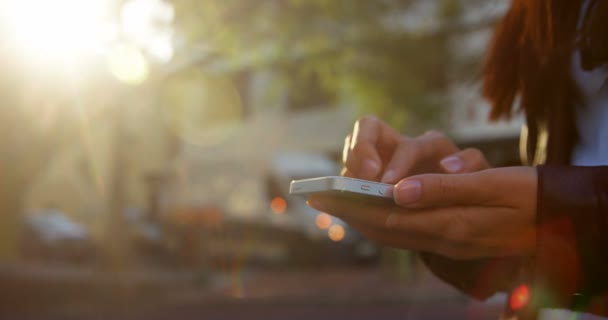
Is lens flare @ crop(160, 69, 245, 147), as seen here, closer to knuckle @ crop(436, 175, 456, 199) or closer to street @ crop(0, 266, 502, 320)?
street @ crop(0, 266, 502, 320)

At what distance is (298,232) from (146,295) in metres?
5.30

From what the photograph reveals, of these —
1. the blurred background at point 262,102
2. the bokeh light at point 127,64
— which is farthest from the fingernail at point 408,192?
the bokeh light at point 127,64

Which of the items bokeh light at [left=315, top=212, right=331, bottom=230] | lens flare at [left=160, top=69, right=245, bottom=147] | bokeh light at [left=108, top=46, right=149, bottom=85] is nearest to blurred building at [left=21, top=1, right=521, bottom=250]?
lens flare at [left=160, top=69, right=245, bottom=147]

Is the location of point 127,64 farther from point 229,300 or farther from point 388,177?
point 388,177

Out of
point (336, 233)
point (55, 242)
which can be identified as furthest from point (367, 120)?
point (55, 242)

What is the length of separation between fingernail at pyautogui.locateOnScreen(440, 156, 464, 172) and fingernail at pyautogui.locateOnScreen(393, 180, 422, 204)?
0.27 m

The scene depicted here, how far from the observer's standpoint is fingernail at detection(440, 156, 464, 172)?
124 cm

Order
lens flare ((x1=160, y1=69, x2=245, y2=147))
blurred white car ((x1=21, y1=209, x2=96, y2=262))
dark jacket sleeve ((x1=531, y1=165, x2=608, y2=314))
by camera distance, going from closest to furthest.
Result: 1. dark jacket sleeve ((x1=531, y1=165, x2=608, y2=314))
2. blurred white car ((x1=21, y1=209, x2=96, y2=262))
3. lens flare ((x1=160, y1=69, x2=245, y2=147))

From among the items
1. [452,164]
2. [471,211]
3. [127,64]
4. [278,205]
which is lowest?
[471,211]

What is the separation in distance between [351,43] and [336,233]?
6581 mm

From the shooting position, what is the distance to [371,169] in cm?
122

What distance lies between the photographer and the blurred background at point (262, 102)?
9266 millimetres

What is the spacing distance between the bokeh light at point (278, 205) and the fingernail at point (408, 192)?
1501cm

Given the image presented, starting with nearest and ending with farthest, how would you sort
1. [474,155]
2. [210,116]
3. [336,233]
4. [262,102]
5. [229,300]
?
[474,155]
[229,300]
[262,102]
[336,233]
[210,116]
